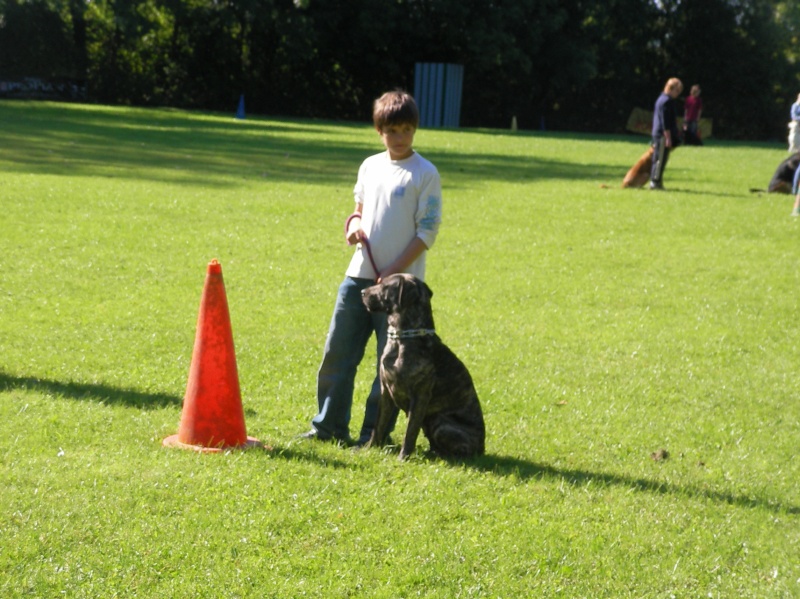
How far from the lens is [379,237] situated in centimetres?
611

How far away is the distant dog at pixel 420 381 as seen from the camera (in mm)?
5859

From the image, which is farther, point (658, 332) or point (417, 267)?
A: point (658, 332)

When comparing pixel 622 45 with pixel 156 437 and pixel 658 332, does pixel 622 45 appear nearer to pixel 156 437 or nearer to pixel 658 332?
pixel 658 332

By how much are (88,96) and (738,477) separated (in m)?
46.3

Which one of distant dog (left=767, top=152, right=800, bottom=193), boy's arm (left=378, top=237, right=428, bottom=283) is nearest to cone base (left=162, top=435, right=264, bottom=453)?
boy's arm (left=378, top=237, right=428, bottom=283)

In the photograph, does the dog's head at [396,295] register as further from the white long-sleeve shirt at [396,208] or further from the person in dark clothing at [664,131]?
the person in dark clothing at [664,131]

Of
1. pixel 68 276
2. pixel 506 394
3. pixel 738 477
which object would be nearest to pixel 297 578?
pixel 738 477

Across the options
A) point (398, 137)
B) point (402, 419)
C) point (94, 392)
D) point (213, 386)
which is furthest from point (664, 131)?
point (213, 386)

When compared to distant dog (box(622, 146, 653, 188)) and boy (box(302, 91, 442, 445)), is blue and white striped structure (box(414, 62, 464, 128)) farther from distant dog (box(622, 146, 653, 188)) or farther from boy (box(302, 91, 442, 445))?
boy (box(302, 91, 442, 445))

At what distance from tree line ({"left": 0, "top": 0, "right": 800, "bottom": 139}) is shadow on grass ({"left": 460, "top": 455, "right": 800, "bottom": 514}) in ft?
127

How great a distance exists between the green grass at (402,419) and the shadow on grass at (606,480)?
0.02 meters

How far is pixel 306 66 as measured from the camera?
51.6 meters

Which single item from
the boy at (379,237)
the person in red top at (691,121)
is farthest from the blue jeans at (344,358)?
the person in red top at (691,121)

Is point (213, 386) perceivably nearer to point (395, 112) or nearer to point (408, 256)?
point (408, 256)
